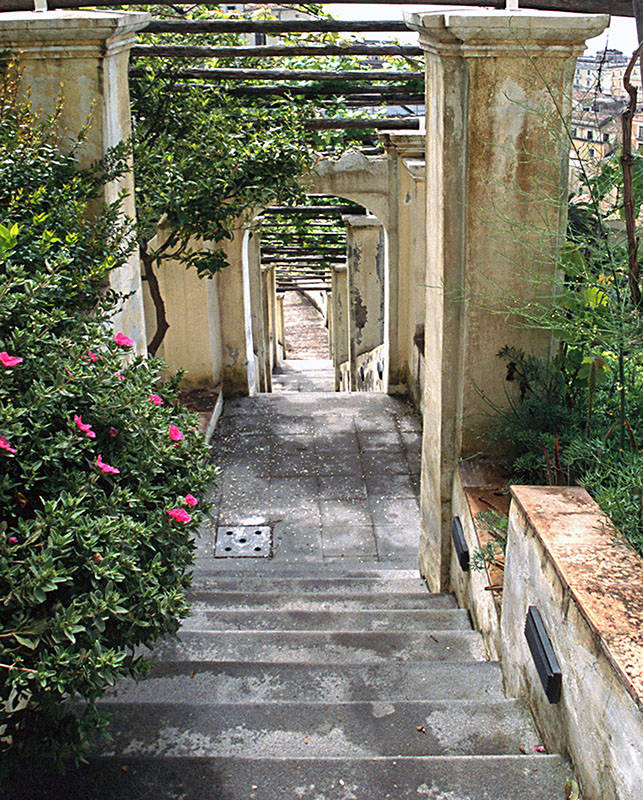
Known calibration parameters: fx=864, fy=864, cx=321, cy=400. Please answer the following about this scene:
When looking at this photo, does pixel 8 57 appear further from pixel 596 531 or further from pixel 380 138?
pixel 380 138

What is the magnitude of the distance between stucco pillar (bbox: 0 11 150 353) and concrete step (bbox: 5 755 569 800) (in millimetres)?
2367

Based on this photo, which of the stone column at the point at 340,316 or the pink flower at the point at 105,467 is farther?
the stone column at the point at 340,316

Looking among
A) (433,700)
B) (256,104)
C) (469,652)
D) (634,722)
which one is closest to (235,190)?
(256,104)

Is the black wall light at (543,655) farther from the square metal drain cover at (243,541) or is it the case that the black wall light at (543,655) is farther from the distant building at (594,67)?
the square metal drain cover at (243,541)

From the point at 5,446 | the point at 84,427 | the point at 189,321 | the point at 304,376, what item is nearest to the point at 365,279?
the point at 189,321

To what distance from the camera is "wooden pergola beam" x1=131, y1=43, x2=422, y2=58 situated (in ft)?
23.1

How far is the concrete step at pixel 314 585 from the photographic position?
5664 millimetres

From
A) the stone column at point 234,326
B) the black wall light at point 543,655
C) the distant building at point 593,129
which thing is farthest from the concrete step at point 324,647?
the stone column at point 234,326

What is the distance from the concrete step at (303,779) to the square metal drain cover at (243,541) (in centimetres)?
373

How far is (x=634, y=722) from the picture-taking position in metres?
2.21

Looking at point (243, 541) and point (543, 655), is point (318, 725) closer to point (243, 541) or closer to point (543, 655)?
point (543, 655)

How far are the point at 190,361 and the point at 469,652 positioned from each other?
609 cm

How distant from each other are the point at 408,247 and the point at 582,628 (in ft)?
24.9

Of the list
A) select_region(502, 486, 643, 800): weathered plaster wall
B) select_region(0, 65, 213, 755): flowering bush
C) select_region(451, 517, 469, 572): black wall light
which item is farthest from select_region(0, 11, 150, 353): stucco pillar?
select_region(502, 486, 643, 800): weathered plaster wall
